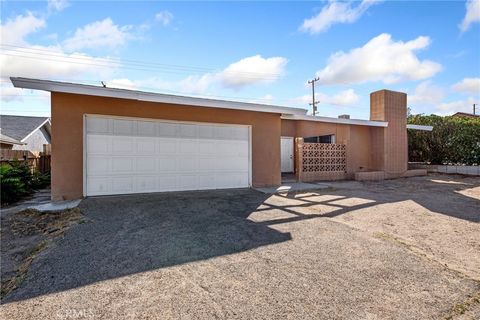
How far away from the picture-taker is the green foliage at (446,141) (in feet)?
44.2

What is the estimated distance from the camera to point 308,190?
8953mm

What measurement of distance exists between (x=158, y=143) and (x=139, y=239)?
438 centimetres

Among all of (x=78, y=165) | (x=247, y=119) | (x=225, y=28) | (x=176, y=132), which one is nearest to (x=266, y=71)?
(x=225, y=28)

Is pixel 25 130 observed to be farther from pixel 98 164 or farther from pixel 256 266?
pixel 256 266

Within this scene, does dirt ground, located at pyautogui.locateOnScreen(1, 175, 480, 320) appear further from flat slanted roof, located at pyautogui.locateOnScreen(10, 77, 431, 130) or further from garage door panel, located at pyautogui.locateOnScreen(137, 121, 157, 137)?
flat slanted roof, located at pyautogui.locateOnScreen(10, 77, 431, 130)

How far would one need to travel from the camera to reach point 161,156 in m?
7.99

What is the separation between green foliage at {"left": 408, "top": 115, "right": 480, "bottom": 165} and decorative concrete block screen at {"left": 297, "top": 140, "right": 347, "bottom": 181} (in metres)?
6.31

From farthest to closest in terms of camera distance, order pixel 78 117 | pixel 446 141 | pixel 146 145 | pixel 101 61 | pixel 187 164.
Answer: pixel 101 61, pixel 446 141, pixel 187 164, pixel 146 145, pixel 78 117

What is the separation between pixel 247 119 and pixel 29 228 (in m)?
6.64

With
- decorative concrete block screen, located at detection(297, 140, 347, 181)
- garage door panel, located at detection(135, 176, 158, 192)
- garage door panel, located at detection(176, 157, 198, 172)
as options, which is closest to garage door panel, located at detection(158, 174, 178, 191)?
garage door panel, located at detection(135, 176, 158, 192)

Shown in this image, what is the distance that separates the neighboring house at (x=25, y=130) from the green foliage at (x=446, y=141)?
23.2 meters

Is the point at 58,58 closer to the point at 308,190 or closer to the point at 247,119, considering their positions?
the point at 247,119

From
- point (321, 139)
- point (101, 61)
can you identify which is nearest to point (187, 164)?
point (321, 139)

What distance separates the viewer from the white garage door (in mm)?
7270
